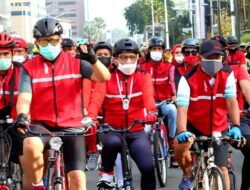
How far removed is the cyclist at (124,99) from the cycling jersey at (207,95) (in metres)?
0.59

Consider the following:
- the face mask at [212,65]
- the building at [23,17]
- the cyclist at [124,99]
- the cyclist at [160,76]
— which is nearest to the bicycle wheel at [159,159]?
the cyclist at [160,76]

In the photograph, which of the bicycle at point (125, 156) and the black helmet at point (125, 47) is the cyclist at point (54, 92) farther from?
the black helmet at point (125, 47)

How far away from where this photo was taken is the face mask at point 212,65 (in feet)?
24.9

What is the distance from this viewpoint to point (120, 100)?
8398 millimetres

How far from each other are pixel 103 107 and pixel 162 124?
138 inches

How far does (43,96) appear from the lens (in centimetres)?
700

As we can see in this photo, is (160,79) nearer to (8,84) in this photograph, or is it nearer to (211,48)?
(8,84)

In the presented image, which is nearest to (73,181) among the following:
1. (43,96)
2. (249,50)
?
(43,96)

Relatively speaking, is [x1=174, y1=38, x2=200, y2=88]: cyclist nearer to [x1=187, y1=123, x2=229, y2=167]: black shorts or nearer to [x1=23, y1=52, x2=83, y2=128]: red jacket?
[x1=187, y1=123, x2=229, y2=167]: black shorts

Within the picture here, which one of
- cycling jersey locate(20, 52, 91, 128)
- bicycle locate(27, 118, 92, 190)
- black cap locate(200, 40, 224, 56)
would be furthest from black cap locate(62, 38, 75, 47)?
bicycle locate(27, 118, 92, 190)

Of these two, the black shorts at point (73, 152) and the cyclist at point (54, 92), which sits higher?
the cyclist at point (54, 92)

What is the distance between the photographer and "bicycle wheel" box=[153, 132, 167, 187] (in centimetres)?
1122

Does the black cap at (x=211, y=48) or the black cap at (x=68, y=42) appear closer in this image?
the black cap at (x=211, y=48)

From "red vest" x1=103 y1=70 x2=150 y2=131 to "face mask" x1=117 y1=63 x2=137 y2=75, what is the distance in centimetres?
8
